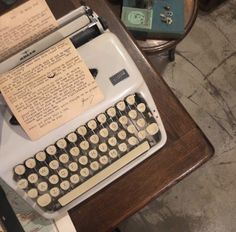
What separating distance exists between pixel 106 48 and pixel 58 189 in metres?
0.37

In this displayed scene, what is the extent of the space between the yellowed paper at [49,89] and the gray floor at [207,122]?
3.04ft

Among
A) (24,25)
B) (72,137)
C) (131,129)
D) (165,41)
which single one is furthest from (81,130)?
(165,41)

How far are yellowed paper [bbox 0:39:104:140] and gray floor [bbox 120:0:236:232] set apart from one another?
93cm

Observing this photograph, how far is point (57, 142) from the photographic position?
0.91 metres

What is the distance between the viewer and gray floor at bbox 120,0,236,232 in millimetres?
1650

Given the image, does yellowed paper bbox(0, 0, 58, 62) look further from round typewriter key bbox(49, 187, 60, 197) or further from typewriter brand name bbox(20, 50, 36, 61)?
round typewriter key bbox(49, 187, 60, 197)

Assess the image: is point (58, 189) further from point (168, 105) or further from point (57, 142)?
point (168, 105)

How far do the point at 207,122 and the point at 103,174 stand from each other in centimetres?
95

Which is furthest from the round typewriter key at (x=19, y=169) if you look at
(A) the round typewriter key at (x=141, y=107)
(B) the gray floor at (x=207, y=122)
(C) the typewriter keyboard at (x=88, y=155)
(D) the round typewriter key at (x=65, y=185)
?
(B) the gray floor at (x=207, y=122)

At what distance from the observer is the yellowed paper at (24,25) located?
875mm

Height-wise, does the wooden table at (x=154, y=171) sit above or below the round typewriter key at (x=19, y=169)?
below

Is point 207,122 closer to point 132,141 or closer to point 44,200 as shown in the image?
point 132,141

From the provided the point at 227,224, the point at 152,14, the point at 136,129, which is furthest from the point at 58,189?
the point at 227,224

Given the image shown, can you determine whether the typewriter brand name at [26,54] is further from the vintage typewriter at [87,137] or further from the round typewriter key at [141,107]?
the round typewriter key at [141,107]
